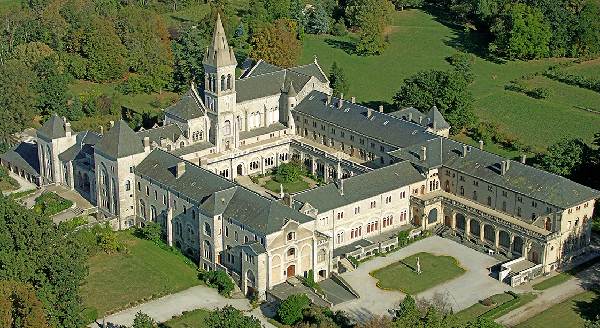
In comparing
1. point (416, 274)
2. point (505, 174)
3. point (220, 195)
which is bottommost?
point (416, 274)

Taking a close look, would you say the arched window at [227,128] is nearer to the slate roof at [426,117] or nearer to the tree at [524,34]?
the slate roof at [426,117]

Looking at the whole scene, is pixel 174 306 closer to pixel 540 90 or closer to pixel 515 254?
pixel 515 254

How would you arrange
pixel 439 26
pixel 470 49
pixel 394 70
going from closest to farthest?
pixel 394 70 < pixel 470 49 < pixel 439 26

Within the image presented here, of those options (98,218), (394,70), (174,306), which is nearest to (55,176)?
(98,218)

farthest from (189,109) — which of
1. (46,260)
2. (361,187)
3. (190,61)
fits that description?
(46,260)

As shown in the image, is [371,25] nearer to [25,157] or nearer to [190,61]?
[190,61]

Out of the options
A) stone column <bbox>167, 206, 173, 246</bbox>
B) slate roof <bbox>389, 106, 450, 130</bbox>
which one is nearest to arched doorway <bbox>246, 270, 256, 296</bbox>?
stone column <bbox>167, 206, 173, 246</bbox>
